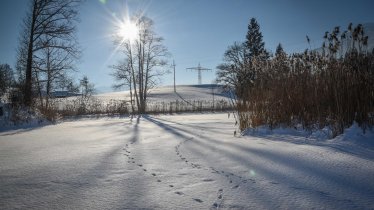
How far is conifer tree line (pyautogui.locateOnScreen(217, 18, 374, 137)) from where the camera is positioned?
2756 mm

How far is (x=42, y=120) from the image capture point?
8.12 meters

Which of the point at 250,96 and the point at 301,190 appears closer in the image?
the point at 301,190

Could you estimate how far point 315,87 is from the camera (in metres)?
3.24

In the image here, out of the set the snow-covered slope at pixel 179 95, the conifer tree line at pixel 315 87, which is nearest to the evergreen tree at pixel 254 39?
the snow-covered slope at pixel 179 95

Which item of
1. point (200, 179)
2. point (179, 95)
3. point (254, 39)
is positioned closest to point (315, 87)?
point (200, 179)

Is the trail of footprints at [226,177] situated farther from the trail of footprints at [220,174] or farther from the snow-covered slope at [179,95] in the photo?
the snow-covered slope at [179,95]

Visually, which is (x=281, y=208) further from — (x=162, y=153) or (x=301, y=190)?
(x=162, y=153)

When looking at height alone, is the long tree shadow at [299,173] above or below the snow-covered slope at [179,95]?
below

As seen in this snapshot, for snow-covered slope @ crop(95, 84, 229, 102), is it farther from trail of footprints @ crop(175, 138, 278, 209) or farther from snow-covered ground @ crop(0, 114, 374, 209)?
trail of footprints @ crop(175, 138, 278, 209)

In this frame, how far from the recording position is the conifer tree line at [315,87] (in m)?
2.76

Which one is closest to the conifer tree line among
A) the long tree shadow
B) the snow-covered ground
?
the snow-covered ground

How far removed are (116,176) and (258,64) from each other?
362 centimetres

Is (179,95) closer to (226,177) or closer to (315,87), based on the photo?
(315,87)

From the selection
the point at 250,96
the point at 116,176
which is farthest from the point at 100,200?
the point at 250,96
